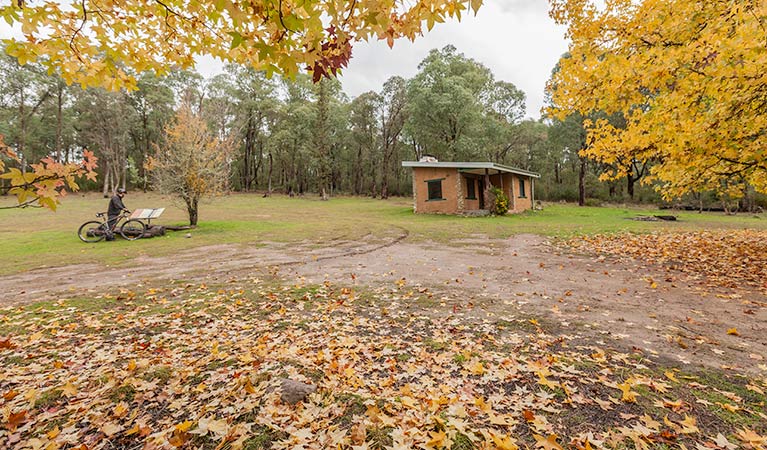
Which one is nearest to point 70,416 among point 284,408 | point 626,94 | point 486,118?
point 284,408

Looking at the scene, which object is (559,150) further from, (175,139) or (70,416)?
(70,416)

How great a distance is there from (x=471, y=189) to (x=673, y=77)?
1895 centimetres

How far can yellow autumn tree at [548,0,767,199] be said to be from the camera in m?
4.67

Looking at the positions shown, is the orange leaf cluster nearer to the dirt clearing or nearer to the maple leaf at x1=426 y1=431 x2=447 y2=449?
the dirt clearing

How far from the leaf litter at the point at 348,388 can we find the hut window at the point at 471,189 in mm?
20363

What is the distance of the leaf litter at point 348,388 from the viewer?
231 cm

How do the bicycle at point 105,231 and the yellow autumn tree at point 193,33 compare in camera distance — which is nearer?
the yellow autumn tree at point 193,33

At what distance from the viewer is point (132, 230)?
1216cm

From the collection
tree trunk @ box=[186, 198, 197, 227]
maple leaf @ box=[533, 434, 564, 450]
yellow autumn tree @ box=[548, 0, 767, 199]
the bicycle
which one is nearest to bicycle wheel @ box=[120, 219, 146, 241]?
the bicycle

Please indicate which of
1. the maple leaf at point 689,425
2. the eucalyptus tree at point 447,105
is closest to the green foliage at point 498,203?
the eucalyptus tree at point 447,105

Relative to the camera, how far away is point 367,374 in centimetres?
307

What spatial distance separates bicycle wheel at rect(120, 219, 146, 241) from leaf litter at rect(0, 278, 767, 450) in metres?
8.69

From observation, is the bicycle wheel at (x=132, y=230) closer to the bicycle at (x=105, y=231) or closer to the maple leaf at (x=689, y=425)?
the bicycle at (x=105, y=231)

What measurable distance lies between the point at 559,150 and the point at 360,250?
3288cm
